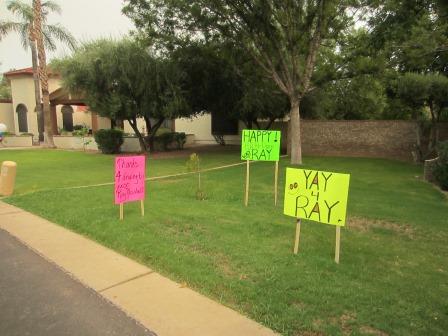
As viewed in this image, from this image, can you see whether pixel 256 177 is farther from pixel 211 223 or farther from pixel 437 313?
pixel 437 313

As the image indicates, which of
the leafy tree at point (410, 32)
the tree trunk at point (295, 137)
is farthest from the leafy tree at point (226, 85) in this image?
the leafy tree at point (410, 32)

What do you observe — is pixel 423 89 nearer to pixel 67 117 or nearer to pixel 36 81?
pixel 36 81

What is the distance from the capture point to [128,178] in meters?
6.64

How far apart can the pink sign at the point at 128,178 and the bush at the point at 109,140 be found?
15295 mm

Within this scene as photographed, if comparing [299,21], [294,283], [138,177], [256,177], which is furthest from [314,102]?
[294,283]

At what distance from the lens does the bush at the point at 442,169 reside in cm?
973

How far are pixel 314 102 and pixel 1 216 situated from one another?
17.7 metres

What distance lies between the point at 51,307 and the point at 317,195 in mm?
3147

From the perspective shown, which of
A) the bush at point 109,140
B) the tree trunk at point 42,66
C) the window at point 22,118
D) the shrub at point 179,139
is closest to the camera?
the bush at point 109,140

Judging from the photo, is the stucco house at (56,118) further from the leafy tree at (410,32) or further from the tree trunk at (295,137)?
the leafy tree at (410,32)

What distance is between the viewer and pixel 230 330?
328 cm

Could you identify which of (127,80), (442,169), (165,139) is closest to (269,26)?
(127,80)

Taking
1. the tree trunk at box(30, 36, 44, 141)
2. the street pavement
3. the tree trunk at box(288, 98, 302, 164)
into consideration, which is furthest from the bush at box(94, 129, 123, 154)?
the street pavement

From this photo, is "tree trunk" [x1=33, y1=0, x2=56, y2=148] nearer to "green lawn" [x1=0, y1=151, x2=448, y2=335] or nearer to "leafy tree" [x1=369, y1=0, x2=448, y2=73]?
"green lawn" [x1=0, y1=151, x2=448, y2=335]
